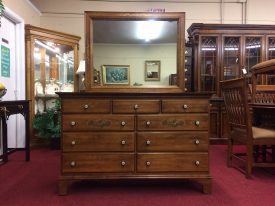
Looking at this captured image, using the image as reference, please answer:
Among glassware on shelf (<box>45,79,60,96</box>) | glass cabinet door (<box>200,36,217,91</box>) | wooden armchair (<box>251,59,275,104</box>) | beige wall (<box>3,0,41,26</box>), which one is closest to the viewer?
wooden armchair (<box>251,59,275,104</box>)

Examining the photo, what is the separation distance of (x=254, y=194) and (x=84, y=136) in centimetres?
155

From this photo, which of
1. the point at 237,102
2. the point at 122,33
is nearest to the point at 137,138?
the point at 122,33

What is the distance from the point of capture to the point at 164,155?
228cm

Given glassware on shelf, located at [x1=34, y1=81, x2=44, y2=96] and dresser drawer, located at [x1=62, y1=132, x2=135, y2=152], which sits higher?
glassware on shelf, located at [x1=34, y1=81, x2=44, y2=96]

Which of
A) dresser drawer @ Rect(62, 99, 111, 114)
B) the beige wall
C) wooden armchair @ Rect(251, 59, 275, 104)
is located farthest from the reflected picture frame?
the beige wall

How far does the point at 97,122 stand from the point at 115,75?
0.54 m

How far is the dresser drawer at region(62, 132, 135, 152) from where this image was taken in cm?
225

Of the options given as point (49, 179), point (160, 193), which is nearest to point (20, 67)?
point (49, 179)

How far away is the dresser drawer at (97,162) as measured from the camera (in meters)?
2.26

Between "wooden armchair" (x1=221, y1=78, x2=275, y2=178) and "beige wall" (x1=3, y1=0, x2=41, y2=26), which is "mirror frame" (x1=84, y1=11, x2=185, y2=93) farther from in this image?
"beige wall" (x1=3, y1=0, x2=41, y2=26)

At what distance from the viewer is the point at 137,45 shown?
260cm

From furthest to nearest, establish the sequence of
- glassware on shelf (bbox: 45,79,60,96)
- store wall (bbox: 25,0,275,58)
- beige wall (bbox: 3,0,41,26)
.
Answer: store wall (bbox: 25,0,275,58)
glassware on shelf (bbox: 45,79,60,96)
beige wall (bbox: 3,0,41,26)

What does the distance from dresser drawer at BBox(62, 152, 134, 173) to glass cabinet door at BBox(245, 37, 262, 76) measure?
337 cm

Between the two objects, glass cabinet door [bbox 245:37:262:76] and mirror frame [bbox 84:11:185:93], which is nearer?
mirror frame [bbox 84:11:185:93]
